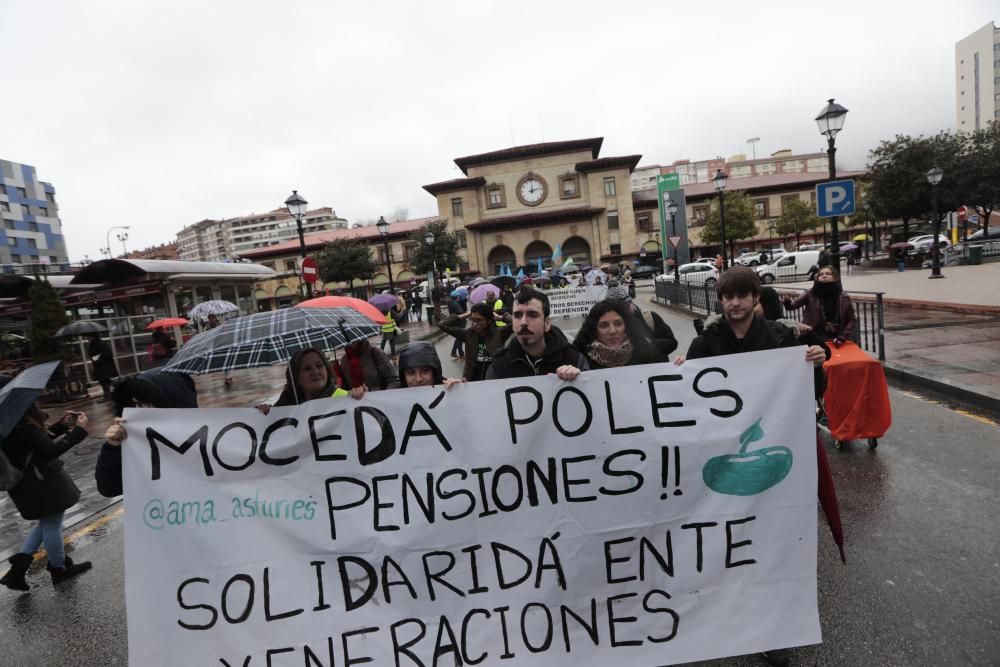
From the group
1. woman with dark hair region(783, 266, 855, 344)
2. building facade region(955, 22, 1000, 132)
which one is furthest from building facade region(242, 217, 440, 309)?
building facade region(955, 22, 1000, 132)

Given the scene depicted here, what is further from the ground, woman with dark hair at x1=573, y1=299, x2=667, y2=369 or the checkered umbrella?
the checkered umbrella

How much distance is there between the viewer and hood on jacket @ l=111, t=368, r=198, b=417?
3314 millimetres

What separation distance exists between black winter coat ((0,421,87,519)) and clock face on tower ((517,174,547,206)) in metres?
52.5

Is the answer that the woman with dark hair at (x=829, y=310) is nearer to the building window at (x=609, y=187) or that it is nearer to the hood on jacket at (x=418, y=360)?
the hood on jacket at (x=418, y=360)

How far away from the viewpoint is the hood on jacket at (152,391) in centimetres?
331

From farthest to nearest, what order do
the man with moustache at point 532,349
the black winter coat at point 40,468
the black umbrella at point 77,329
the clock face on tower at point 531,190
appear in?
the clock face on tower at point 531,190 → the black umbrella at point 77,329 → the black winter coat at point 40,468 → the man with moustache at point 532,349

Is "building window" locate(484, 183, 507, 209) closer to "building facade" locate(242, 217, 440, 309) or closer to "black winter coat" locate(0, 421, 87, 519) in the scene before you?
"building facade" locate(242, 217, 440, 309)

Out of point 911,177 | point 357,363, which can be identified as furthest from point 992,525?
point 911,177

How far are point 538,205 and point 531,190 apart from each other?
171cm

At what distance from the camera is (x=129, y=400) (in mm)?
3490

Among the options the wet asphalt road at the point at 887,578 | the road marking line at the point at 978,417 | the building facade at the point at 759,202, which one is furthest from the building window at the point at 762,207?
the wet asphalt road at the point at 887,578

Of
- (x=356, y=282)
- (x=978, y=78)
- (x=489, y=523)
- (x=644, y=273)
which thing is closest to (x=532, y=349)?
(x=489, y=523)

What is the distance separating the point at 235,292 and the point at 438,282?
15.7 metres

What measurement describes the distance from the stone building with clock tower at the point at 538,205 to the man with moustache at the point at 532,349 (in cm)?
5078
